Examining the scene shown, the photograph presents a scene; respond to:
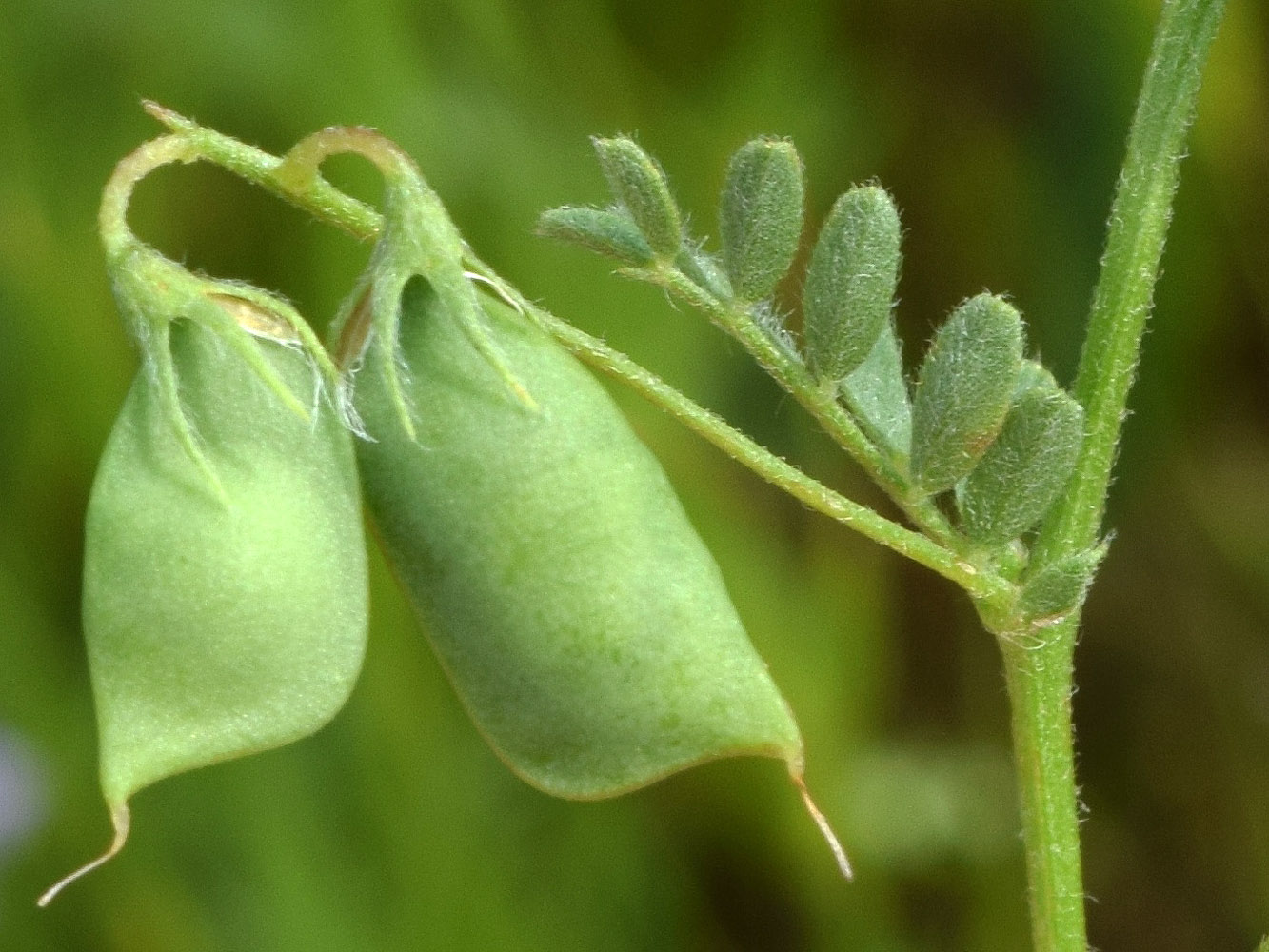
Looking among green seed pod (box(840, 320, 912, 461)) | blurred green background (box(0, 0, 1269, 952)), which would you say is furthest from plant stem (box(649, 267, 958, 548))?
blurred green background (box(0, 0, 1269, 952))

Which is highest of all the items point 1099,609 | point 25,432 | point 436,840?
point 25,432

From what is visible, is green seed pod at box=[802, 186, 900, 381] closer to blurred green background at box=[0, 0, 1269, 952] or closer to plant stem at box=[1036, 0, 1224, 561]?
plant stem at box=[1036, 0, 1224, 561]

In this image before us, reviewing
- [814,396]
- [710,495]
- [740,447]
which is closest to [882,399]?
[814,396]

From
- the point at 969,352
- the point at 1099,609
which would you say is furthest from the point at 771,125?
the point at 969,352

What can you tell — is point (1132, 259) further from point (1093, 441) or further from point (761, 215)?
point (761, 215)

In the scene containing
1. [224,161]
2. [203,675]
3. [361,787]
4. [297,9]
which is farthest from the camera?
[297,9]

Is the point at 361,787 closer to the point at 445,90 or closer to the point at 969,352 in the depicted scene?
the point at 445,90

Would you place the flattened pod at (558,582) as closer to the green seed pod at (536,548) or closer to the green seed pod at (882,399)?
the green seed pod at (536,548)
